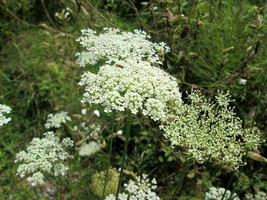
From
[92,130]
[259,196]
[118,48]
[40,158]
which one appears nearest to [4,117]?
[40,158]

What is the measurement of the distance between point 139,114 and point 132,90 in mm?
1788

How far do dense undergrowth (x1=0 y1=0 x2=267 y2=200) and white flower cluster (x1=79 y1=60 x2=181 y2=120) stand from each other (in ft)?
2.87

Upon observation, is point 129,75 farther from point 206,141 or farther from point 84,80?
point 206,141

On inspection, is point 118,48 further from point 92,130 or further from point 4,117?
point 92,130

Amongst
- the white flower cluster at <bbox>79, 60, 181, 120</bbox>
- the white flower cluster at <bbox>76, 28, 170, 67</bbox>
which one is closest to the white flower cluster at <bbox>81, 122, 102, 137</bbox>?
the white flower cluster at <bbox>76, 28, 170, 67</bbox>

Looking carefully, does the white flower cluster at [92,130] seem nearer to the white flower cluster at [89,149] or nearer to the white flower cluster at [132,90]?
the white flower cluster at [89,149]

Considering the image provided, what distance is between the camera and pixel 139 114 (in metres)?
3.28

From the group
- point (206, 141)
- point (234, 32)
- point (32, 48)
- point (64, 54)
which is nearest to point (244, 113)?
point (234, 32)

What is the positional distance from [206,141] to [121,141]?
206cm

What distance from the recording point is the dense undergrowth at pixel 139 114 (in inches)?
103

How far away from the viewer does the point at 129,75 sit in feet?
5.08

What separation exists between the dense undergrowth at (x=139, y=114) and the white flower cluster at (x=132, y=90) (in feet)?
2.87

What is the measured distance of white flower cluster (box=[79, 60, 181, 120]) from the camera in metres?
1.44

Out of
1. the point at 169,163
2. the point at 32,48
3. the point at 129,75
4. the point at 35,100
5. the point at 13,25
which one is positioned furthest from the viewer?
the point at 13,25
